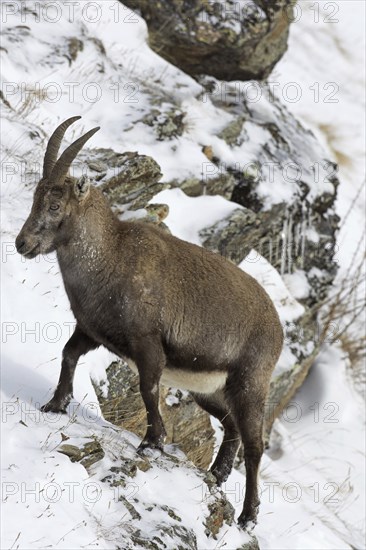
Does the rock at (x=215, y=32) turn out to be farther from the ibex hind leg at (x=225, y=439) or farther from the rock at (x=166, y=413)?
the ibex hind leg at (x=225, y=439)

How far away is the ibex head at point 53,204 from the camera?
5941 mm

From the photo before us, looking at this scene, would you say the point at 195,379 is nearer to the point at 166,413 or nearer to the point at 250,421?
the point at 250,421

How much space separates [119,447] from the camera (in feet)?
19.5

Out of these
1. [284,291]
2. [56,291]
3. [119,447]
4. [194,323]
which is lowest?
[284,291]

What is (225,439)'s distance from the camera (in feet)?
23.2

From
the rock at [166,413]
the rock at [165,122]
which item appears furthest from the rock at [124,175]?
the rock at [166,413]

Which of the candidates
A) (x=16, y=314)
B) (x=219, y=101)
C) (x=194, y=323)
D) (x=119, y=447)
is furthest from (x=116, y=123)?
(x=119, y=447)

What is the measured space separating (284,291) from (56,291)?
3.95 m

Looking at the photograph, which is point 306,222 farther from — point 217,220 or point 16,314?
point 16,314

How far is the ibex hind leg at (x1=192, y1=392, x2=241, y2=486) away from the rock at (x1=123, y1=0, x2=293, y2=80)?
23.1 feet

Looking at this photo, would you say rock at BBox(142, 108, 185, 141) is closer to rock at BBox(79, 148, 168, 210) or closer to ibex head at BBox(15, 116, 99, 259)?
rock at BBox(79, 148, 168, 210)

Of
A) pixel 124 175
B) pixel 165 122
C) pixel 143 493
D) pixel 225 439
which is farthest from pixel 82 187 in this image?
pixel 165 122

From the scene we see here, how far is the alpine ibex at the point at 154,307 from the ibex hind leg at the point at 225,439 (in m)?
0.02

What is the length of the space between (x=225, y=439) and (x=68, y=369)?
59.0 inches
